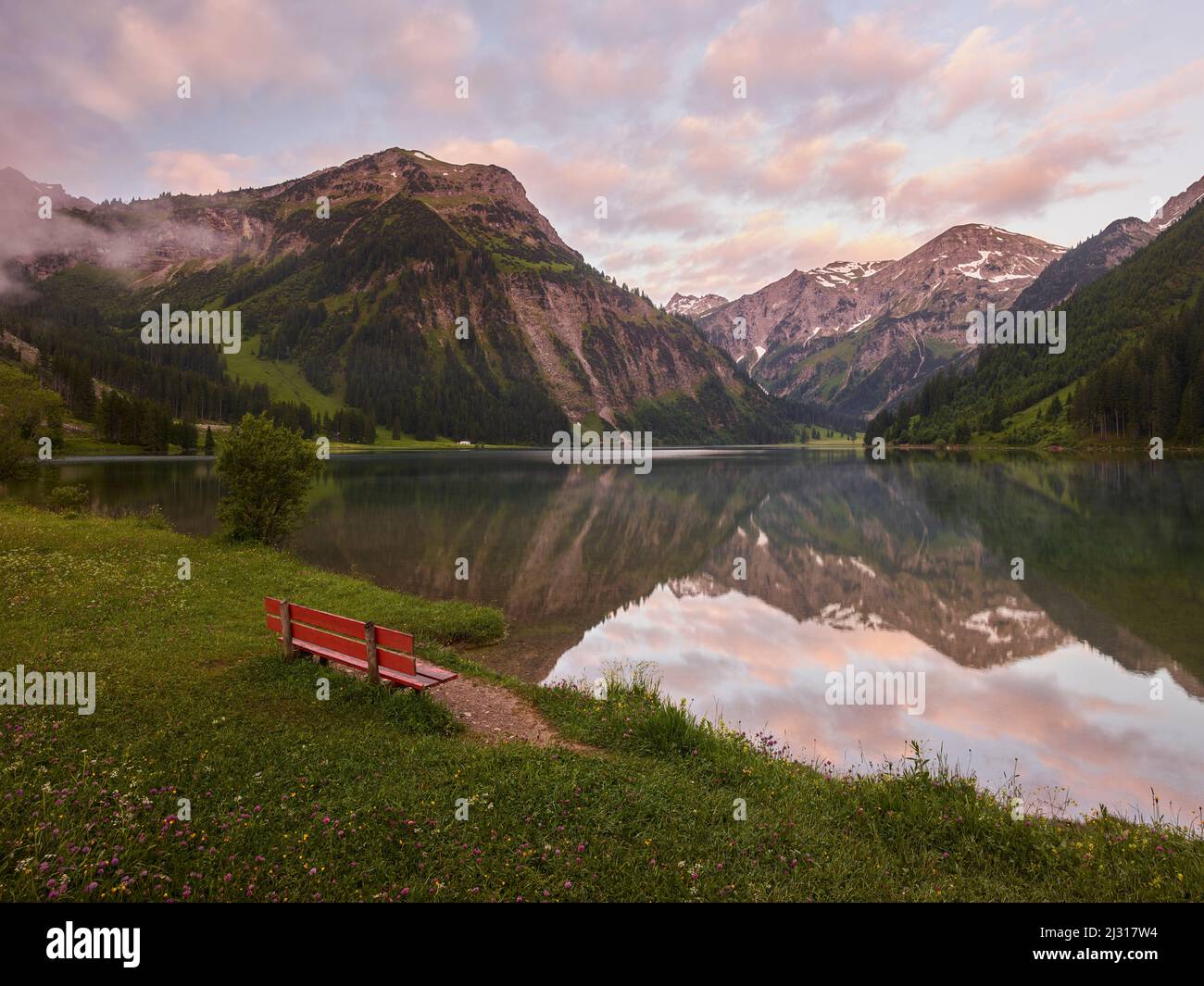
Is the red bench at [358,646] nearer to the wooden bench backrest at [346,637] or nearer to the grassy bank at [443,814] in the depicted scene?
the wooden bench backrest at [346,637]

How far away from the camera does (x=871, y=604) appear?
103 ft

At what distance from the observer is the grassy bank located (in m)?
8.24

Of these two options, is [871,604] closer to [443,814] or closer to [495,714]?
[495,714]

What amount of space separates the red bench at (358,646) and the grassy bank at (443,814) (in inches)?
22.4

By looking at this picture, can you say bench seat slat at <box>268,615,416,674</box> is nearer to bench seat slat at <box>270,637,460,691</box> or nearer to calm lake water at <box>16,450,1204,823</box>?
bench seat slat at <box>270,637,460,691</box>

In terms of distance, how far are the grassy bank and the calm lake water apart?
4.54 metres

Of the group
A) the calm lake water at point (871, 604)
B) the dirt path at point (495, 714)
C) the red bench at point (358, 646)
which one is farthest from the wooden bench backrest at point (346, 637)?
the calm lake water at point (871, 604)

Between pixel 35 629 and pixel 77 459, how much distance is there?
159501 mm

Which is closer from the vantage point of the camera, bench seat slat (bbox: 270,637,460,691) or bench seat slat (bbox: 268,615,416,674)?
bench seat slat (bbox: 270,637,460,691)

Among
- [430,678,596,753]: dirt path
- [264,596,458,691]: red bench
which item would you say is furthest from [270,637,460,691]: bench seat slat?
[430,678,596,753]: dirt path

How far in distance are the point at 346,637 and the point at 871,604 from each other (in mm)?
25857
